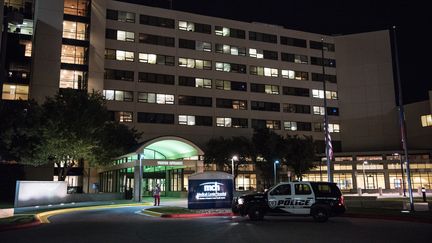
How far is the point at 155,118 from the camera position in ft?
205

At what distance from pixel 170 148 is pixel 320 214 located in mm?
29974

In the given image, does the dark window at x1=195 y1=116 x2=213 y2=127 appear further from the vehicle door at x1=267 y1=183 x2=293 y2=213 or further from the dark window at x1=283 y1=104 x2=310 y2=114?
the vehicle door at x1=267 y1=183 x2=293 y2=213

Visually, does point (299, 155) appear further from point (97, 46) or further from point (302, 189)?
point (302, 189)

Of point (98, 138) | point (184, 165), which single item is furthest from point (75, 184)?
point (184, 165)

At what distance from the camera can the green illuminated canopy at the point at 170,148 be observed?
139 ft

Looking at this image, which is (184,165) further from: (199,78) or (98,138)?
(199,78)

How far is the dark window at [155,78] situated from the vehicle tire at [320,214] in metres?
47.4

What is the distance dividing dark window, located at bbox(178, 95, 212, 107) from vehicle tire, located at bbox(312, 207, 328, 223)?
46.8 m

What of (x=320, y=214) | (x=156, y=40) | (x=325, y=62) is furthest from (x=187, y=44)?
(x=320, y=214)

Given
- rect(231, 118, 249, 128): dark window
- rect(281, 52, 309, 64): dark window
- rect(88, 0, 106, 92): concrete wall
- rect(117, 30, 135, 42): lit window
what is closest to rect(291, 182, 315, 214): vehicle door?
rect(88, 0, 106, 92): concrete wall

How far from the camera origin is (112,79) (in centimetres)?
6081

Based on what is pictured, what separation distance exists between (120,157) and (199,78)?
993 inches

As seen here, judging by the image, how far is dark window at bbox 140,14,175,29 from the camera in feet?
214

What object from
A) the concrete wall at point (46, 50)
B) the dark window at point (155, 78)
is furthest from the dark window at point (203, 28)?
the concrete wall at point (46, 50)
